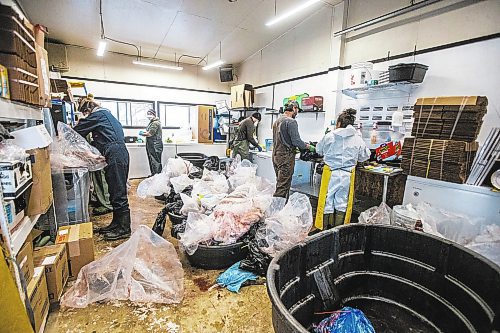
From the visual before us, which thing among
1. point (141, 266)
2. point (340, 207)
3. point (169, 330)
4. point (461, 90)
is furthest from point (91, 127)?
point (461, 90)

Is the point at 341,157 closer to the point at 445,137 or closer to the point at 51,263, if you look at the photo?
the point at 445,137

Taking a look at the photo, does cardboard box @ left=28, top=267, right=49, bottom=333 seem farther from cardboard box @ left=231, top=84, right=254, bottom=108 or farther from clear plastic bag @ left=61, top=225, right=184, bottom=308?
cardboard box @ left=231, top=84, right=254, bottom=108

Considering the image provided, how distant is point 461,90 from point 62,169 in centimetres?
429

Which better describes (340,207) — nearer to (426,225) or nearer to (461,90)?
(426,225)

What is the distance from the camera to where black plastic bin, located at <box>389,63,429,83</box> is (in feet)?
9.50

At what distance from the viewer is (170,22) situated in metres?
4.33

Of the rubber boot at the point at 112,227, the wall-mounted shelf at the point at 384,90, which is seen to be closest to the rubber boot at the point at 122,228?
the rubber boot at the point at 112,227

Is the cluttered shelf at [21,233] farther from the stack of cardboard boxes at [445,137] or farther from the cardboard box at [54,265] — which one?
the stack of cardboard boxes at [445,137]

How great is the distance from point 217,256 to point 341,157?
1.71 metres

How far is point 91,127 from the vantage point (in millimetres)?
2557

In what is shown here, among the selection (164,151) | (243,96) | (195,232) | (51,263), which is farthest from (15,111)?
(243,96)

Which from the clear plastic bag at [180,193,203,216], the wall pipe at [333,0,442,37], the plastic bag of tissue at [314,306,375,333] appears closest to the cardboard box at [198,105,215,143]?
the wall pipe at [333,0,442,37]

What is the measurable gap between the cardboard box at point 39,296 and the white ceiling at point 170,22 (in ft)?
12.5

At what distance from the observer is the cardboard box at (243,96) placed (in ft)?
19.7
